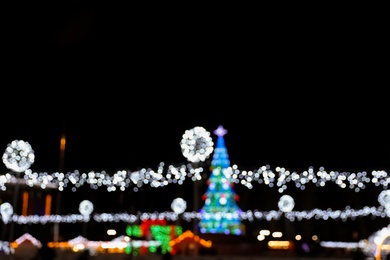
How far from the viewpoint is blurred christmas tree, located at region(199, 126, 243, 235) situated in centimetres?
2853

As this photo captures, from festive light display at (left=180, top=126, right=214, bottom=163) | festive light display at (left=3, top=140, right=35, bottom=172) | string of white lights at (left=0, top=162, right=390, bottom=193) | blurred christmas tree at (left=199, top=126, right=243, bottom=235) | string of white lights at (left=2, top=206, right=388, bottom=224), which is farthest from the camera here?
string of white lights at (left=2, top=206, right=388, bottom=224)

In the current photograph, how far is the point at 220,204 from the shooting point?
28562 mm

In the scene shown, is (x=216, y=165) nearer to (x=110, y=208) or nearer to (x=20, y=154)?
(x=20, y=154)

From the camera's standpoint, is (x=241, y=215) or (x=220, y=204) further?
(x=241, y=215)

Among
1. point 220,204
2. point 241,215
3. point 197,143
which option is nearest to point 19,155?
point 197,143

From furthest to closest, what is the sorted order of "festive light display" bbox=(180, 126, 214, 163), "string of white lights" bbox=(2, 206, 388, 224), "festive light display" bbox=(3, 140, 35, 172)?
"string of white lights" bbox=(2, 206, 388, 224) → "festive light display" bbox=(3, 140, 35, 172) → "festive light display" bbox=(180, 126, 214, 163)

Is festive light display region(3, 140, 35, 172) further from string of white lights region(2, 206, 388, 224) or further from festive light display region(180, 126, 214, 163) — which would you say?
festive light display region(180, 126, 214, 163)

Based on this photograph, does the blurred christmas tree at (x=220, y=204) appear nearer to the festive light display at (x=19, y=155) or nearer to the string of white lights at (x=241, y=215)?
the string of white lights at (x=241, y=215)

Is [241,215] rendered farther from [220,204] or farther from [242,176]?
[242,176]

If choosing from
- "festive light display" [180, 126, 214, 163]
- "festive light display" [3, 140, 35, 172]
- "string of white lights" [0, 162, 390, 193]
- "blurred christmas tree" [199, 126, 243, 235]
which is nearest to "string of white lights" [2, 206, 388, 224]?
"blurred christmas tree" [199, 126, 243, 235]

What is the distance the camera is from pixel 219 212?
2852 centimetres

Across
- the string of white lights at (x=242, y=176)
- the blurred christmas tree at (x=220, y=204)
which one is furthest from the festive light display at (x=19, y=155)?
the blurred christmas tree at (x=220, y=204)

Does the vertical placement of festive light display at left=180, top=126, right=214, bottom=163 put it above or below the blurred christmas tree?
above

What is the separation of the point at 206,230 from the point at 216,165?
3089 mm
